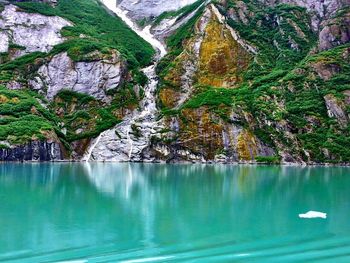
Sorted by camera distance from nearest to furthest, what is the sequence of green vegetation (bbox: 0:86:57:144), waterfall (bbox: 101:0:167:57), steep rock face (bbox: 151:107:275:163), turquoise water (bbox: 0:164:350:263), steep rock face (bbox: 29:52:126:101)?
turquoise water (bbox: 0:164:350:263)
green vegetation (bbox: 0:86:57:144)
steep rock face (bbox: 151:107:275:163)
steep rock face (bbox: 29:52:126:101)
waterfall (bbox: 101:0:167:57)

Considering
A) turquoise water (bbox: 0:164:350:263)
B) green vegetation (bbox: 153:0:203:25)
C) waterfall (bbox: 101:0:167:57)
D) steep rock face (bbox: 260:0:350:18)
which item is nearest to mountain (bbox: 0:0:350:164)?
steep rock face (bbox: 260:0:350:18)

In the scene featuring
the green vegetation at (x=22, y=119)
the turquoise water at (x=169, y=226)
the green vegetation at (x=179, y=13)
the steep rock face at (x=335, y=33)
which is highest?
the green vegetation at (x=179, y=13)

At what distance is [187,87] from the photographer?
10381 cm

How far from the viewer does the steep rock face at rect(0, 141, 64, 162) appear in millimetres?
73625

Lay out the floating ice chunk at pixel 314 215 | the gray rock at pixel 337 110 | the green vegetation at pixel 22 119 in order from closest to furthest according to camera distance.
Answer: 1. the floating ice chunk at pixel 314 215
2. the green vegetation at pixel 22 119
3. the gray rock at pixel 337 110

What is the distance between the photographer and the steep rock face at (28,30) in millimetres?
110625

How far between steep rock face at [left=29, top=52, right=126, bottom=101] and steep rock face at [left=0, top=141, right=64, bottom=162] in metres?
23.3

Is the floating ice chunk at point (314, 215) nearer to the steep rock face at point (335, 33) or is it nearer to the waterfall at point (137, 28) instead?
the steep rock face at point (335, 33)

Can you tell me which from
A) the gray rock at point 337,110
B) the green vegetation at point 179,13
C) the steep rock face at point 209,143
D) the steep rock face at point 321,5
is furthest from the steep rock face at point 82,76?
the steep rock face at point 321,5

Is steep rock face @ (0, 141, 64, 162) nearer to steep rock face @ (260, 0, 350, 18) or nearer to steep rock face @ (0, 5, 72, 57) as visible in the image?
steep rock face @ (0, 5, 72, 57)

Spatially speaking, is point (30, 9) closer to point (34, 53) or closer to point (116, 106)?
point (34, 53)

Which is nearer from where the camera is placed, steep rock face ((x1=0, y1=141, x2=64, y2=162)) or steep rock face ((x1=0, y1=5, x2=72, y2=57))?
steep rock face ((x1=0, y1=141, x2=64, y2=162))

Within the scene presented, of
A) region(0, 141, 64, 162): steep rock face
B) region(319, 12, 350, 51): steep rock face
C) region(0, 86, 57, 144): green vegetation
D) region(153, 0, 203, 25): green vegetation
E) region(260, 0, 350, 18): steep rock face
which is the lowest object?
region(0, 141, 64, 162): steep rock face

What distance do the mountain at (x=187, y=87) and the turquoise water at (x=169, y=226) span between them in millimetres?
50884
